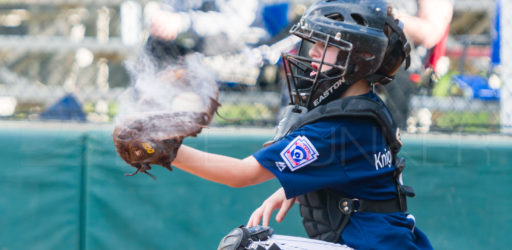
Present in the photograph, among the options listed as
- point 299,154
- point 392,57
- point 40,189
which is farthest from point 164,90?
point 40,189

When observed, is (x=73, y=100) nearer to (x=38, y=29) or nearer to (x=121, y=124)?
(x=38, y=29)

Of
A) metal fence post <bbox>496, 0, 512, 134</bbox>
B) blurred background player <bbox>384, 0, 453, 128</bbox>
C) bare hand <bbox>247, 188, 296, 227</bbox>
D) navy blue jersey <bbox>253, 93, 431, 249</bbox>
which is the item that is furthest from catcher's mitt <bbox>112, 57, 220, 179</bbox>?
metal fence post <bbox>496, 0, 512, 134</bbox>

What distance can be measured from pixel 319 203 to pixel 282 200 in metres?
0.32

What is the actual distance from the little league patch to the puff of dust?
334 mm

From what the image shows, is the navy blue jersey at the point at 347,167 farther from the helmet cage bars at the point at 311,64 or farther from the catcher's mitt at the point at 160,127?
the catcher's mitt at the point at 160,127

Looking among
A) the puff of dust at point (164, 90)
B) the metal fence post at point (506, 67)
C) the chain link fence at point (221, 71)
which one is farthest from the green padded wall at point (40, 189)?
the metal fence post at point (506, 67)

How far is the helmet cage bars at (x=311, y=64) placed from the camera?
6.22 ft

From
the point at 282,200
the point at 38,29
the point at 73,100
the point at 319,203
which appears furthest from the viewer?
the point at 38,29

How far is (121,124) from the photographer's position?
5.53 feet

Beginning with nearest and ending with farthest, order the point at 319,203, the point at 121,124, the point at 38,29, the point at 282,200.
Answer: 1. the point at 121,124
2. the point at 319,203
3. the point at 282,200
4. the point at 38,29

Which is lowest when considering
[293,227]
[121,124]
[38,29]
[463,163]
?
[293,227]

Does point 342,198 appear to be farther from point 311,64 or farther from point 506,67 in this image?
point 506,67

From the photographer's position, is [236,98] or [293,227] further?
[236,98]

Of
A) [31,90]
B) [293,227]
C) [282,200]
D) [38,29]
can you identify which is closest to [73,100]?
[31,90]
